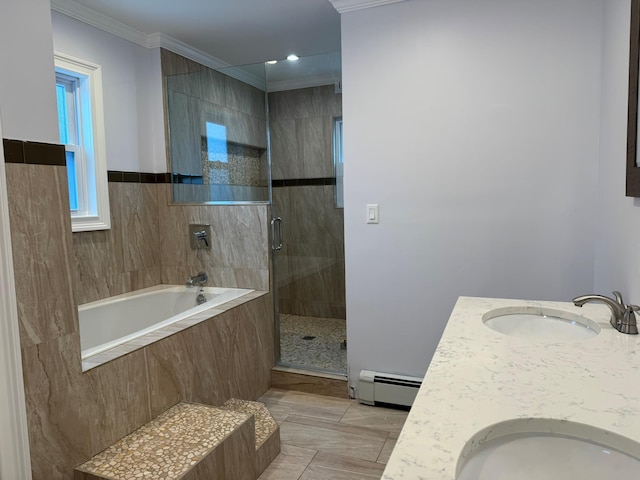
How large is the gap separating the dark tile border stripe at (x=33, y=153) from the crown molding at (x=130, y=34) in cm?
148

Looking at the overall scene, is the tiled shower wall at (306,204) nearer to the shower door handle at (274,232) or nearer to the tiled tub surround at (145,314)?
the shower door handle at (274,232)

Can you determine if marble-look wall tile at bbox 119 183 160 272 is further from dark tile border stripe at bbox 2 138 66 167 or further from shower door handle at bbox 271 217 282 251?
dark tile border stripe at bbox 2 138 66 167

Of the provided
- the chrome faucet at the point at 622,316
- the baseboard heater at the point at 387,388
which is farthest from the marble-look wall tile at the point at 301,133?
the chrome faucet at the point at 622,316

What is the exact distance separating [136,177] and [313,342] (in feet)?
5.71

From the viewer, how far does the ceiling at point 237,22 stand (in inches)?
104

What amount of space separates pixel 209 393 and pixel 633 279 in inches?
80.0

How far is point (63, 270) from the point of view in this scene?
158 centimetres

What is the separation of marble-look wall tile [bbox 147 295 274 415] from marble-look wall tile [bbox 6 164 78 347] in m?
0.56

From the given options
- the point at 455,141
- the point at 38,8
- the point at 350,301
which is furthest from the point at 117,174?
the point at 455,141

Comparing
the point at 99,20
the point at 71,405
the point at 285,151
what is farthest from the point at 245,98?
the point at 71,405

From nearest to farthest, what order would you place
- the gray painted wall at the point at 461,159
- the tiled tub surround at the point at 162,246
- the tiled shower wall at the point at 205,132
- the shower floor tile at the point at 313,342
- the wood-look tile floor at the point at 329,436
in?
1. the wood-look tile floor at the point at 329,436
2. the gray painted wall at the point at 461,159
3. the tiled tub surround at the point at 162,246
4. the shower floor tile at the point at 313,342
5. the tiled shower wall at the point at 205,132

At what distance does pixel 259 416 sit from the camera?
7.63ft

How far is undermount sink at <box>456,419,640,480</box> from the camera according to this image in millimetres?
721

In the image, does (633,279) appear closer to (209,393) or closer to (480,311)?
(480,311)
